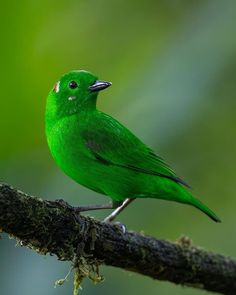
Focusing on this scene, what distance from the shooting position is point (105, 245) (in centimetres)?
393

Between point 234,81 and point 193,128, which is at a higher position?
point 234,81

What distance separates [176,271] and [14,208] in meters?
1.65

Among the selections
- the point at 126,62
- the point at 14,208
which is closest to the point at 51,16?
the point at 126,62

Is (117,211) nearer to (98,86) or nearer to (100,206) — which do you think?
(100,206)

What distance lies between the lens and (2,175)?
4.49 m

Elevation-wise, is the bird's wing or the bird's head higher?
the bird's head

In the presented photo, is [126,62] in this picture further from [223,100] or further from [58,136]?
[58,136]

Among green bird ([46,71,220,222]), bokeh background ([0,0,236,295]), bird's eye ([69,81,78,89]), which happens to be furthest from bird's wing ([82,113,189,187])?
bird's eye ([69,81,78,89])

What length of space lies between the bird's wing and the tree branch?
16.9 inches

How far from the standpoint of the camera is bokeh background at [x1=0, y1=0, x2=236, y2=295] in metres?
4.20

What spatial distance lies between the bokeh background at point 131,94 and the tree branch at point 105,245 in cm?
27

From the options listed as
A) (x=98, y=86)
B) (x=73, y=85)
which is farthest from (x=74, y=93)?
(x=98, y=86)

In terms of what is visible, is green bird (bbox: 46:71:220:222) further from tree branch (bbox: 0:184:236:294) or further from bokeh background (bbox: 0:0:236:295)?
tree branch (bbox: 0:184:236:294)

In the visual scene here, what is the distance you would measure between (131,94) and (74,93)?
0.41 m
